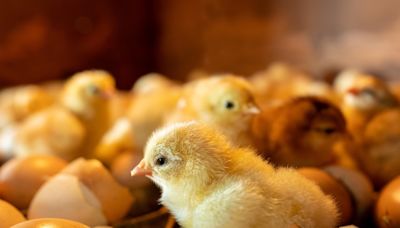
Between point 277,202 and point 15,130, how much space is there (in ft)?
3.03

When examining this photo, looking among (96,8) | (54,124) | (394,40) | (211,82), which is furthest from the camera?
(96,8)

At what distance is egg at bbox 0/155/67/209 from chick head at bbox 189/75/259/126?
10.5 inches

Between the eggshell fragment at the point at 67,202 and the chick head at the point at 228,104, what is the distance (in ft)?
0.80

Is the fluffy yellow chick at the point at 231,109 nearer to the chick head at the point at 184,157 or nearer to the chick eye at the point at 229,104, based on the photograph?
the chick eye at the point at 229,104

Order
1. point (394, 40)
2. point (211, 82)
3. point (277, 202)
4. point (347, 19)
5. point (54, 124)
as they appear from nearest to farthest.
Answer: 1. point (277, 202)
2. point (211, 82)
3. point (54, 124)
4. point (394, 40)
5. point (347, 19)

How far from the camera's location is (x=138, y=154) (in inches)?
46.6

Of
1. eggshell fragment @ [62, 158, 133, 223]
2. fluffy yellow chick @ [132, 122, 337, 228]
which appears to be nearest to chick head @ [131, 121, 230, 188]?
fluffy yellow chick @ [132, 122, 337, 228]

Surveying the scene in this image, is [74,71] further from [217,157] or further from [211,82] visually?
[217,157]

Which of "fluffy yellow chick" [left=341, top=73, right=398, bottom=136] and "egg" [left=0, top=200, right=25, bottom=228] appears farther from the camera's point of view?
"fluffy yellow chick" [left=341, top=73, right=398, bottom=136]

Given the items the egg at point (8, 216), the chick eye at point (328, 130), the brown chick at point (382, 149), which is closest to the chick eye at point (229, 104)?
the chick eye at point (328, 130)

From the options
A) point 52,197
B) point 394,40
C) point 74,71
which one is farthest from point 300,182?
point 74,71

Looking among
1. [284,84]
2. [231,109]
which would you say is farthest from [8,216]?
[284,84]

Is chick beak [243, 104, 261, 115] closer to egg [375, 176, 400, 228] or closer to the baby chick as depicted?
the baby chick

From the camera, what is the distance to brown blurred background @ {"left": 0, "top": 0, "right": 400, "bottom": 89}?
5.39ft
